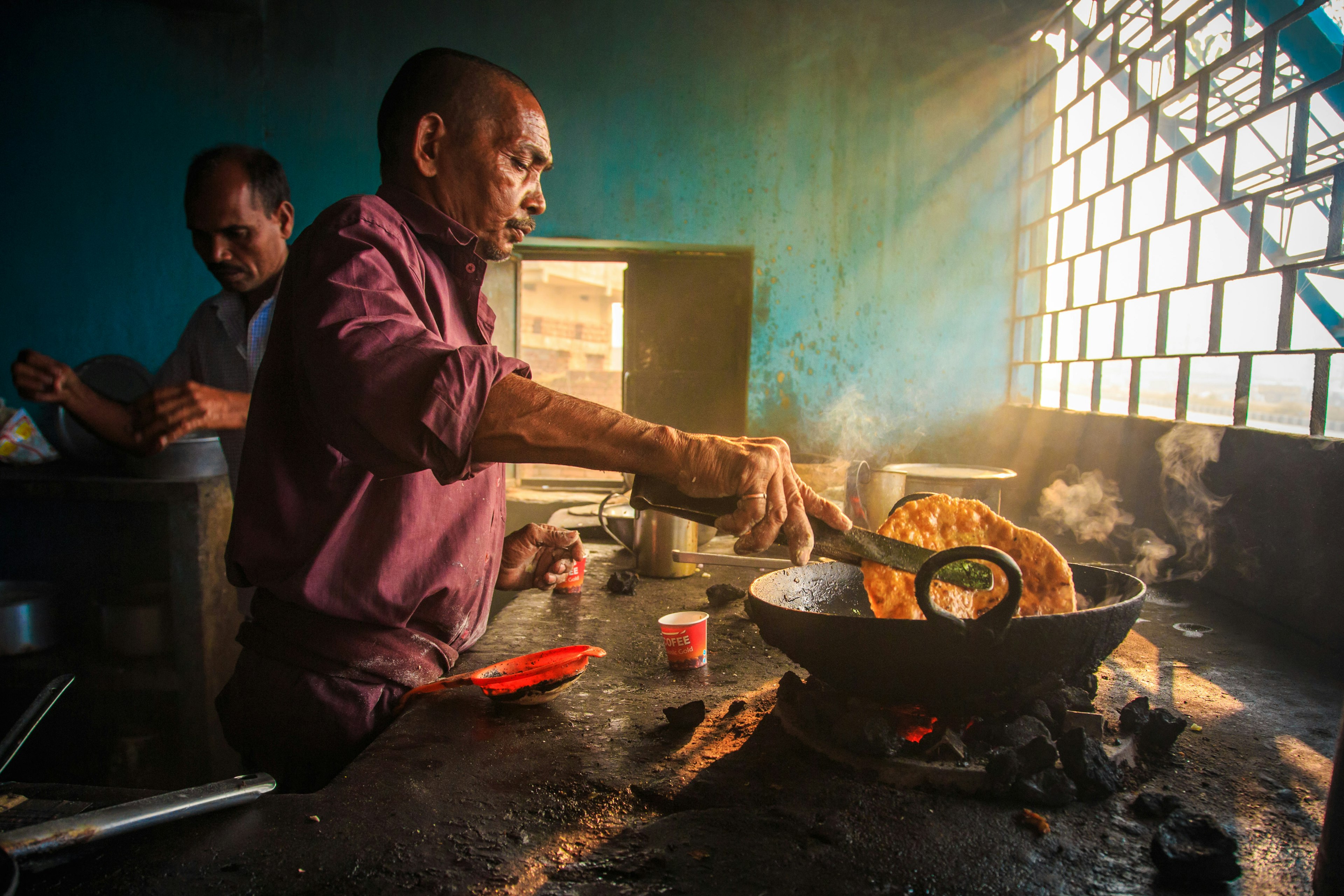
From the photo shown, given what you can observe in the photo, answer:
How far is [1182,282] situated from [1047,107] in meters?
1.89

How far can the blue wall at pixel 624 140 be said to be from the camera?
411cm

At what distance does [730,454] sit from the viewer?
1104 mm

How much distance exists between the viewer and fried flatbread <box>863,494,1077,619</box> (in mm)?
1319

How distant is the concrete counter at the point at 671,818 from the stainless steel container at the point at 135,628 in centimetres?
229

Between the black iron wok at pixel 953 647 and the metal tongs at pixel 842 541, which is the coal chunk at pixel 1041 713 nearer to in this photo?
the black iron wok at pixel 953 647

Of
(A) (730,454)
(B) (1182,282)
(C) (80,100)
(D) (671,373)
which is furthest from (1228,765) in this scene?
(C) (80,100)

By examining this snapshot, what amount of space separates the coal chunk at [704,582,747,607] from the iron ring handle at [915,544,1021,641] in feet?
3.73

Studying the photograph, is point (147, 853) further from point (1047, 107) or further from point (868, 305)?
point (1047, 107)

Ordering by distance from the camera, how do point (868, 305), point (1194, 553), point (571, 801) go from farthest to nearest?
point (868, 305) < point (1194, 553) < point (571, 801)

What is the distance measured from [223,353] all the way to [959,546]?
2821mm

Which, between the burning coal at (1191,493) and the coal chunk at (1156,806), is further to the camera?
the burning coal at (1191,493)

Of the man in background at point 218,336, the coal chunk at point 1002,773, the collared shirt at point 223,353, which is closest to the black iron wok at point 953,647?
the coal chunk at point 1002,773

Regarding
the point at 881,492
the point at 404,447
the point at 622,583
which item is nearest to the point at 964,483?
the point at 881,492

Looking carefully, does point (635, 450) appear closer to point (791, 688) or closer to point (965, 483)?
point (791, 688)
